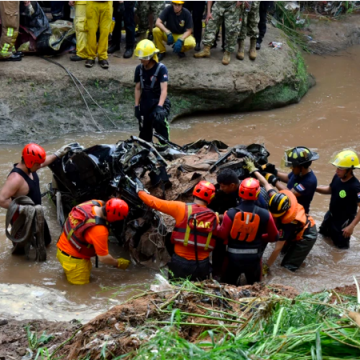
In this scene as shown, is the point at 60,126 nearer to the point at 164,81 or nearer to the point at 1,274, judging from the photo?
the point at 164,81

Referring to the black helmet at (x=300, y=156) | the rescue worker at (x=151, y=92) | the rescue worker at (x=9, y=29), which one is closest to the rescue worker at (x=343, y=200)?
the black helmet at (x=300, y=156)

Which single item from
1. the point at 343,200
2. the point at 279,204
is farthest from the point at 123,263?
the point at 343,200

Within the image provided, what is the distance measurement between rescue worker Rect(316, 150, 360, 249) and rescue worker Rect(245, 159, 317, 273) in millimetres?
565

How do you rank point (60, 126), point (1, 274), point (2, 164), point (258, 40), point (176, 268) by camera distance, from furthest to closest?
point (258, 40), point (60, 126), point (2, 164), point (1, 274), point (176, 268)

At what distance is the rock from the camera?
972cm

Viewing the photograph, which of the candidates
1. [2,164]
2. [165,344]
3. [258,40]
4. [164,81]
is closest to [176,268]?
[165,344]

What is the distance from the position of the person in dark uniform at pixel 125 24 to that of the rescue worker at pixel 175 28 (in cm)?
48

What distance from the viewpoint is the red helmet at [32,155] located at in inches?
240

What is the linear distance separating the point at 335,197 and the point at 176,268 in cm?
233

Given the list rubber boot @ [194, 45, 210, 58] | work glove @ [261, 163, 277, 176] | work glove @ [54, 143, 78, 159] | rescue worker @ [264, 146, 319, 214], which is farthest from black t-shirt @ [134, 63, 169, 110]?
rubber boot @ [194, 45, 210, 58]

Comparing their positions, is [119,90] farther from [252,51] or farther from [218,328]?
[218,328]

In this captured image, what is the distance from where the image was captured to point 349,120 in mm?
11008

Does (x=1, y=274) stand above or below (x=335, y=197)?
below

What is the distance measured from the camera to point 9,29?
31.8ft
